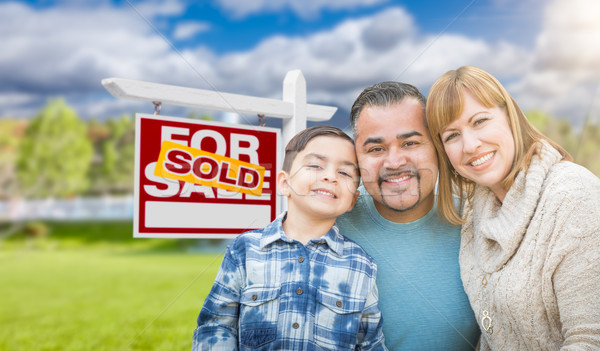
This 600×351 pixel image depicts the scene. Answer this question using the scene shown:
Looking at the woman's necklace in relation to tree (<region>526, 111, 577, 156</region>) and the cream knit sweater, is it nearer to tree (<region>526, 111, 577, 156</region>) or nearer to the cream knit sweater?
the cream knit sweater

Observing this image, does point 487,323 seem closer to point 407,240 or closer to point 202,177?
point 407,240

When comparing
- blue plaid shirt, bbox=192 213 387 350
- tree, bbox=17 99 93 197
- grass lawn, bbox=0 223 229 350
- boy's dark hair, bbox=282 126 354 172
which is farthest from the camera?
grass lawn, bbox=0 223 229 350

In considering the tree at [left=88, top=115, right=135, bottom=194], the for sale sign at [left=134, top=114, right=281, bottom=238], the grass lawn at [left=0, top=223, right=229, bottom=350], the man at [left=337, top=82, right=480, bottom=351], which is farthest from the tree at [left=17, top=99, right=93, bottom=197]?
the man at [left=337, top=82, right=480, bottom=351]

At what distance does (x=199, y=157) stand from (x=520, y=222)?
0.89m

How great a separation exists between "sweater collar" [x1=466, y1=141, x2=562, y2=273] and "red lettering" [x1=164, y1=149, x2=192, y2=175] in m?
0.82

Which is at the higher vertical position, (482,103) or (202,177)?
(482,103)

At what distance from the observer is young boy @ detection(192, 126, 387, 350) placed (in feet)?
2.87

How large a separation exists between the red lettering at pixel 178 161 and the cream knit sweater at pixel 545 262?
0.83 m

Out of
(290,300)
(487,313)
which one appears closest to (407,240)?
(487,313)

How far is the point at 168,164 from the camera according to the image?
1.28 meters

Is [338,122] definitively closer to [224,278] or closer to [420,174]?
[420,174]

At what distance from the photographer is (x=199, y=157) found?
1319 mm

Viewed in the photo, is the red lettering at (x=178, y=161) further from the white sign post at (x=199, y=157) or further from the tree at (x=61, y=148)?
the tree at (x=61, y=148)

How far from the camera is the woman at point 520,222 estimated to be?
75 cm
